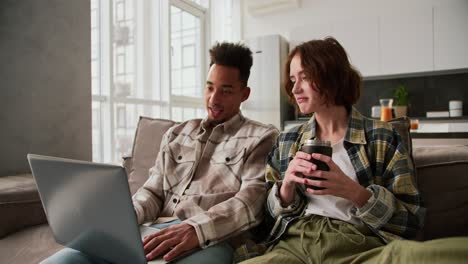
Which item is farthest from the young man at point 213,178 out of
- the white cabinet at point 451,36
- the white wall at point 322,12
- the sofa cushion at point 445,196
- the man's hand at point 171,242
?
the white wall at point 322,12

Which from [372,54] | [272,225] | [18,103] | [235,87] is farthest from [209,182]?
[372,54]

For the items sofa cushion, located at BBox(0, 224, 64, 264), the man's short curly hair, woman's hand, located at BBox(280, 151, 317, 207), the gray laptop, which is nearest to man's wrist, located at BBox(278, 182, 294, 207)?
woman's hand, located at BBox(280, 151, 317, 207)

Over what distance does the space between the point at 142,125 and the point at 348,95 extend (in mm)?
1089

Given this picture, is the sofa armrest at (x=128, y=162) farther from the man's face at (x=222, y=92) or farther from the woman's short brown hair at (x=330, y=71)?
the woman's short brown hair at (x=330, y=71)

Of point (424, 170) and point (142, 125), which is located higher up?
point (142, 125)

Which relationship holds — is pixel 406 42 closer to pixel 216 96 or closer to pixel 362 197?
pixel 216 96

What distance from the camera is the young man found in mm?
980

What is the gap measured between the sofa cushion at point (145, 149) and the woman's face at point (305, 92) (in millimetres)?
836

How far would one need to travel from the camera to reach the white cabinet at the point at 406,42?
4102 mm

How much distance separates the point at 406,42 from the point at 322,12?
126 cm

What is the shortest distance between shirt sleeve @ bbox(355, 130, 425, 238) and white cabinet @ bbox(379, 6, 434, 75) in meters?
3.68

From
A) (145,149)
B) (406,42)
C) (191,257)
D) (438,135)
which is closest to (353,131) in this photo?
(191,257)

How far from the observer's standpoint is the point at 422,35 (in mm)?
4109

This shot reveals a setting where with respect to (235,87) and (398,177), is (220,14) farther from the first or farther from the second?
(398,177)
